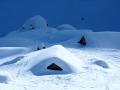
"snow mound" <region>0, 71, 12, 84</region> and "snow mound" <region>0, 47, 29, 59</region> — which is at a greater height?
"snow mound" <region>0, 47, 29, 59</region>

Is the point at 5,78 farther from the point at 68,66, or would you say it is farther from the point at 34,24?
the point at 34,24

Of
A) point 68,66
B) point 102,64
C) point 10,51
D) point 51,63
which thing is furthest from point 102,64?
point 10,51

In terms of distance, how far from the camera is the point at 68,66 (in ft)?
24.3

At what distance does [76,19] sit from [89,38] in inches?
574

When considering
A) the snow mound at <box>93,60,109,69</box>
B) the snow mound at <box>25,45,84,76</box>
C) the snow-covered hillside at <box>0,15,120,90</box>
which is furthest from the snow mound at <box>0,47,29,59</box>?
the snow mound at <box>93,60,109,69</box>

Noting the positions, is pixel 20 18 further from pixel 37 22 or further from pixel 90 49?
pixel 90 49

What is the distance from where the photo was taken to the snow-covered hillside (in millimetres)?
6441

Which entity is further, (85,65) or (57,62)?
(85,65)

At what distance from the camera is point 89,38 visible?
10984 millimetres

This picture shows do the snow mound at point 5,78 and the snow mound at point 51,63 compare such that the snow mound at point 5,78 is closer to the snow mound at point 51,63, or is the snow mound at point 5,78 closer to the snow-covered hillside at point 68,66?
the snow-covered hillside at point 68,66

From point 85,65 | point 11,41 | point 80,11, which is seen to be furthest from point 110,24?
point 85,65

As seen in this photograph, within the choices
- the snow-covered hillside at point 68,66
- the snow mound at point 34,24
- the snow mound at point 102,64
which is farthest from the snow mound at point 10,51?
the snow mound at point 34,24

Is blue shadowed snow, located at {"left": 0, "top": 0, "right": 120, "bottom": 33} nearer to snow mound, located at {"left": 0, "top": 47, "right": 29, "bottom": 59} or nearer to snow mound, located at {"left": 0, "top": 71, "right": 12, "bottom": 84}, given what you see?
snow mound, located at {"left": 0, "top": 47, "right": 29, "bottom": 59}

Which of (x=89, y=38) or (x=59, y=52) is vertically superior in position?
(x=89, y=38)
